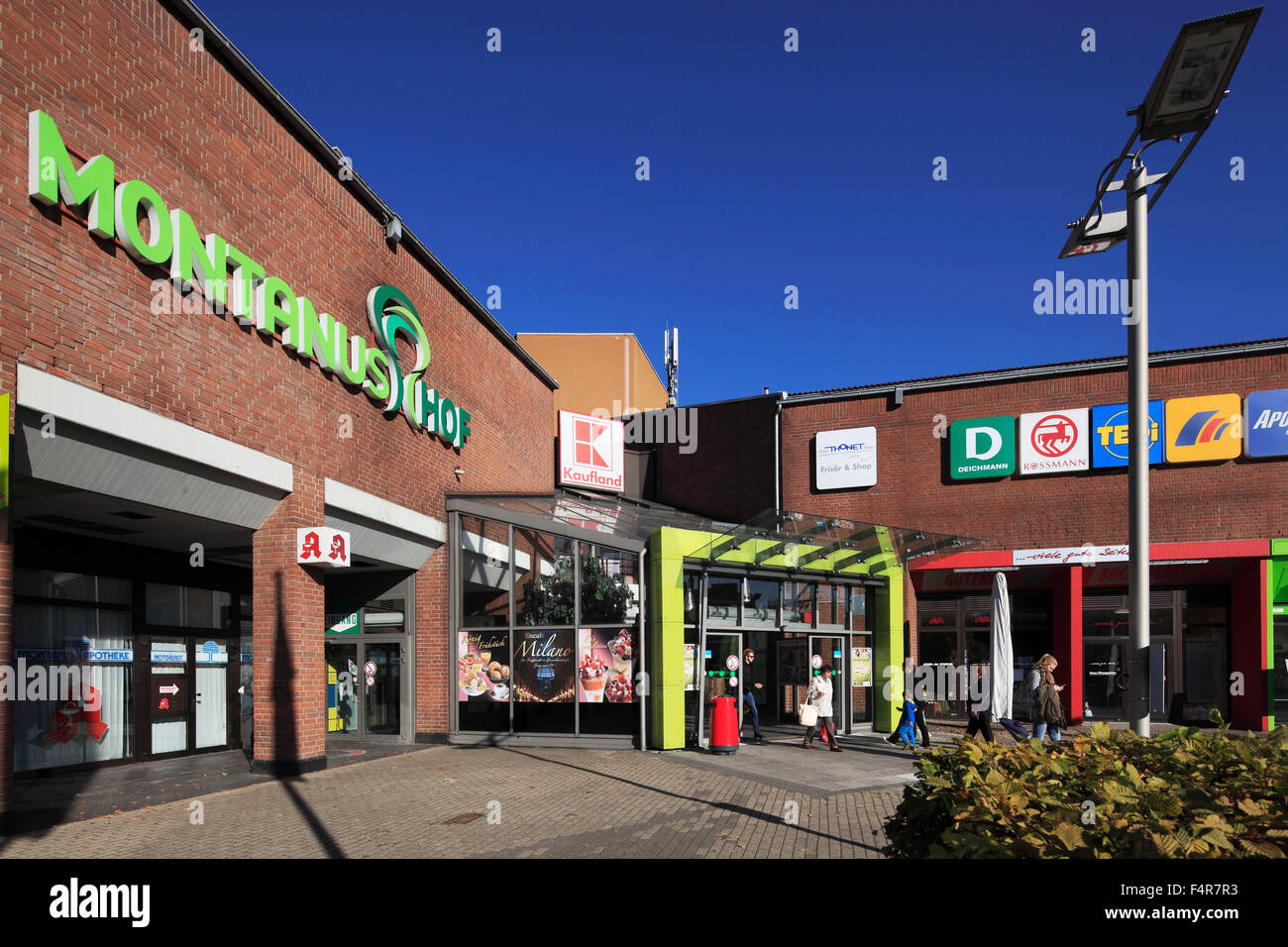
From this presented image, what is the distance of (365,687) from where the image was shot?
17.5 meters

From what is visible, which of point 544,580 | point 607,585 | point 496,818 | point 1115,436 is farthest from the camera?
point 1115,436

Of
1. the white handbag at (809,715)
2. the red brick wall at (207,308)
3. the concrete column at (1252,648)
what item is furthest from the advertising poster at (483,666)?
the concrete column at (1252,648)

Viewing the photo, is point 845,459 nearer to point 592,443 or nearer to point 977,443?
point 977,443

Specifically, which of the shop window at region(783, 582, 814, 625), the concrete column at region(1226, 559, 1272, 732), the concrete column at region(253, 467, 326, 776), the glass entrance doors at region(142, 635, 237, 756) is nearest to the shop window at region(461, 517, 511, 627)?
the concrete column at region(253, 467, 326, 776)

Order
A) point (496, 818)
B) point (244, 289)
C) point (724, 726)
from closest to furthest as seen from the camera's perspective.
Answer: point (496, 818) → point (244, 289) → point (724, 726)

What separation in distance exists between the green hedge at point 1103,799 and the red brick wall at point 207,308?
27.1ft

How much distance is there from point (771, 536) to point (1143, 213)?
31.5 feet

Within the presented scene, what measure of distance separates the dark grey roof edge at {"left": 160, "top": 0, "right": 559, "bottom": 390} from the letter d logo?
1248cm

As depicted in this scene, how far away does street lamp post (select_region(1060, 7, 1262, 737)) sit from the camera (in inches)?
224

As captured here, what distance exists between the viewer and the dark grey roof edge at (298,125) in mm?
11403

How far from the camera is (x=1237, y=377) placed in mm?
20312

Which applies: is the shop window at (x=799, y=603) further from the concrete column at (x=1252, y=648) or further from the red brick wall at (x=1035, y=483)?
the concrete column at (x=1252, y=648)

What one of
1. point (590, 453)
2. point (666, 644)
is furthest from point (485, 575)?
point (590, 453)
